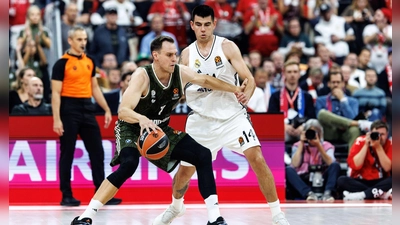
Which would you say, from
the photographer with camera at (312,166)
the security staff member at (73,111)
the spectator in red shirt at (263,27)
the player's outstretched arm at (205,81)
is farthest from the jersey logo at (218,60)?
the spectator in red shirt at (263,27)

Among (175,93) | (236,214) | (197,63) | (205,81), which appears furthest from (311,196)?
(175,93)

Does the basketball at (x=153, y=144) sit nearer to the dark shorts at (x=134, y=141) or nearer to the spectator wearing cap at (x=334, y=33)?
the dark shorts at (x=134, y=141)

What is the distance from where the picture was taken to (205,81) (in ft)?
19.7

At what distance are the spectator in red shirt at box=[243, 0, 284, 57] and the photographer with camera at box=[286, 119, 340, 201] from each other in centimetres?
415

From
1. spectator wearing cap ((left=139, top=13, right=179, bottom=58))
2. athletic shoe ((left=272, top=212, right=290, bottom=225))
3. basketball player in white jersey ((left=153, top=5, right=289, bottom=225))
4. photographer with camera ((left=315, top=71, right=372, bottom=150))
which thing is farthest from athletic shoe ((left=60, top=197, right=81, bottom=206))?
spectator wearing cap ((left=139, top=13, right=179, bottom=58))

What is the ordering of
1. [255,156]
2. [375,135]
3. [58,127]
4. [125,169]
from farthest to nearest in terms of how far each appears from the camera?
[375,135] < [58,127] < [255,156] < [125,169]

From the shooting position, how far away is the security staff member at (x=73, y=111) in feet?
29.0

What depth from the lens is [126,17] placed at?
13805mm

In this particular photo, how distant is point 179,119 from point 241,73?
11.1 ft

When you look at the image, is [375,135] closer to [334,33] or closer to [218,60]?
[218,60]

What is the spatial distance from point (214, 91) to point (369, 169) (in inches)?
174

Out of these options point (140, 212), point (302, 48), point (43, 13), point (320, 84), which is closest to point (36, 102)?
point (140, 212)

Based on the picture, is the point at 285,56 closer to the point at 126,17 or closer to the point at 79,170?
the point at 126,17

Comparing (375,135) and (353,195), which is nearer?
(375,135)
